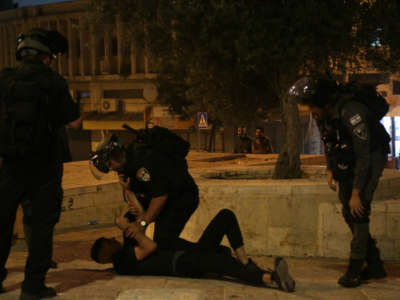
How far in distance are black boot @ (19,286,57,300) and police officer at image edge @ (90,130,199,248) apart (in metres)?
0.95

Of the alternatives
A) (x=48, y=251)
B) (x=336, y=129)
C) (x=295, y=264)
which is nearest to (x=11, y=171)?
(x=48, y=251)

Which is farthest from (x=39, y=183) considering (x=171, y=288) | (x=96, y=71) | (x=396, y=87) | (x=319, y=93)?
(x=96, y=71)

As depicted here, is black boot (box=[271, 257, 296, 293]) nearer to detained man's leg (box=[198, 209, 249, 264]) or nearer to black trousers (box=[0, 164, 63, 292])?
detained man's leg (box=[198, 209, 249, 264])

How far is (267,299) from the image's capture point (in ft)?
12.0

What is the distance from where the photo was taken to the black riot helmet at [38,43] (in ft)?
11.5

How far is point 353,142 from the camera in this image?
163 inches

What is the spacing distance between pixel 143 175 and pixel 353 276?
1.90 metres

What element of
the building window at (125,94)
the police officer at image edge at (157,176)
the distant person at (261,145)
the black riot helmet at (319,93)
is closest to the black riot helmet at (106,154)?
the police officer at image edge at (157,176)

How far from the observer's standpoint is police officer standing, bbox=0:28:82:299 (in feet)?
11.0

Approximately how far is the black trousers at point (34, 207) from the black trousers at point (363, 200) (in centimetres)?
235

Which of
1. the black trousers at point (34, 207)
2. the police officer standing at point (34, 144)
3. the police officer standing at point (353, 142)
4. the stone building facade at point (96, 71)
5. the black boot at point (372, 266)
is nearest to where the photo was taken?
the police officer standing at point (34, 144)

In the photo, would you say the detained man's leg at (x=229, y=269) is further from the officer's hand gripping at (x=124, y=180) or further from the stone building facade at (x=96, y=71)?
the stone building facade at (x=96, y=71)

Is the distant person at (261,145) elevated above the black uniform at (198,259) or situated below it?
above

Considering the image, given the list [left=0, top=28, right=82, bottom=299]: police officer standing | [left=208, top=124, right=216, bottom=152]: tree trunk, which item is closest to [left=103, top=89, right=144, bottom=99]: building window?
[left=208, top=124, right=216, bottom=152]: tree trunk
